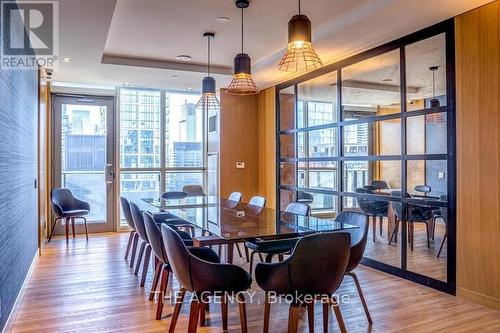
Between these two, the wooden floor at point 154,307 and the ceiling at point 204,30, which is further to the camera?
the ceiling at point 204,30

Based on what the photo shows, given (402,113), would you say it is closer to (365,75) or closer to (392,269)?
(365,75)

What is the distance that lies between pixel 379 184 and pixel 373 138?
0.55 metres

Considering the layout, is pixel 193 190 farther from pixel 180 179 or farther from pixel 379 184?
pixel 379 184

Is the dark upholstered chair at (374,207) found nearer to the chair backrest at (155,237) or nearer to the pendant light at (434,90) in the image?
the pendant light at (434,90)

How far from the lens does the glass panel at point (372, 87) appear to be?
4.21 m

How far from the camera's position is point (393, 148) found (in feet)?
13.8

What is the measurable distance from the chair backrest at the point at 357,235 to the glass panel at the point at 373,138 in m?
1.33

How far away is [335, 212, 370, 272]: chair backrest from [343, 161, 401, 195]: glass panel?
126cm

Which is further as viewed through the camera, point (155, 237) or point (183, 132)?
point (183, 132)

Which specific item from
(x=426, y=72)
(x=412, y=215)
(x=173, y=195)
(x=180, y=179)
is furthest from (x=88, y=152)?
(x=426, y=72)

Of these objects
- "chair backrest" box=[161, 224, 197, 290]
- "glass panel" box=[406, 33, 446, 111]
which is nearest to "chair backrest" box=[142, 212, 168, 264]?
"chair backrest" box=[161, 224, 197, 290]

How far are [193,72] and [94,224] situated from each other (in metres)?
3.21

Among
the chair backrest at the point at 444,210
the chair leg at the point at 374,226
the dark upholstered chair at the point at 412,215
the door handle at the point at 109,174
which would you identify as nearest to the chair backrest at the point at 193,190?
the door handle at the point at 109,174

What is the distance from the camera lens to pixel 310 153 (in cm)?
563
